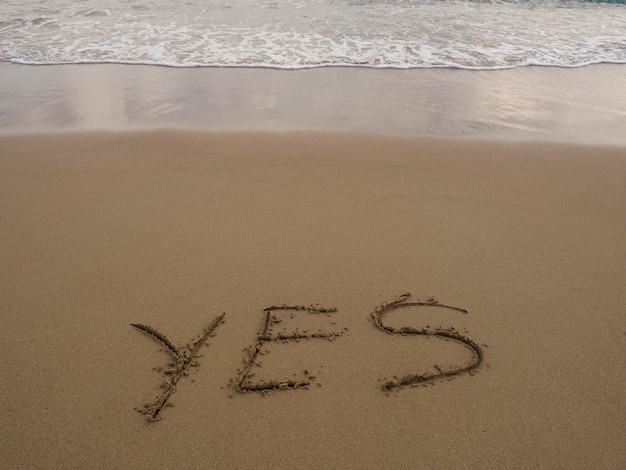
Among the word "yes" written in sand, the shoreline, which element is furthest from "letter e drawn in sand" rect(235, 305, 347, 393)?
the shoreline

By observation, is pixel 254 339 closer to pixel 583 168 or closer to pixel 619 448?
pixel 619 448

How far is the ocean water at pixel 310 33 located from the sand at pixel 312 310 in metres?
3.33

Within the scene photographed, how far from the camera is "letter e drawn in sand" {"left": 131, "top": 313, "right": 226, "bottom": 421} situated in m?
1.87

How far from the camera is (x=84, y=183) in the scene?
3.55 meters

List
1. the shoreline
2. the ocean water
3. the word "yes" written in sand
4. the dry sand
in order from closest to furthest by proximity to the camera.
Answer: the dry sand < the word "yes" written in sand < the shoreline < the ocean water

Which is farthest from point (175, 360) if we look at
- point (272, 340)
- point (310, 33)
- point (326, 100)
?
point (310, 33)

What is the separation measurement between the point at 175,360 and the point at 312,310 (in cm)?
74

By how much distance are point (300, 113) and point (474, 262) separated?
2.80 meters

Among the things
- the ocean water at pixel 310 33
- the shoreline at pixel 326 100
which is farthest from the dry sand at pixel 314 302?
the ocean water at pixel 310 33

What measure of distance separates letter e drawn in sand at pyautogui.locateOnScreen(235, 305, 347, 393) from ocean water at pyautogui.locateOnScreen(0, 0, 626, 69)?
478 cm

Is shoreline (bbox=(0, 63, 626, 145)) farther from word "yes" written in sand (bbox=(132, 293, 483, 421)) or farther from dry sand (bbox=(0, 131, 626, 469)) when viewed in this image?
word "yes" written in sand (bbox=(132, 293, 483, 421))

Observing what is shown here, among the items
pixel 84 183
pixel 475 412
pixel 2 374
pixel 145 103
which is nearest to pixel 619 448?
pixel 475 412

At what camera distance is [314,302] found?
95.0 inches

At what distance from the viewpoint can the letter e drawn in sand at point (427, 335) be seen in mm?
1999
